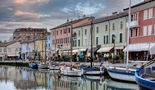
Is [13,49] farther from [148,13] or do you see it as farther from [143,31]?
[148,13]

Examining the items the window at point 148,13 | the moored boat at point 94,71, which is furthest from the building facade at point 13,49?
the window at point 148,13

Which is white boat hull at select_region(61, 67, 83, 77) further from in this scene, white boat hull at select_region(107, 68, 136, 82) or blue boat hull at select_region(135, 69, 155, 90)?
blue boat hull at select_region(135, 69, 155, 90)

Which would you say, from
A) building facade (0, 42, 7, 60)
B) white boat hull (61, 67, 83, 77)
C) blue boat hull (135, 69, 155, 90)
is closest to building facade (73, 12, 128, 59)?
white boat hull (61, 67, 83, 77)

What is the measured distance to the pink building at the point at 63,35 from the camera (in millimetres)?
108875

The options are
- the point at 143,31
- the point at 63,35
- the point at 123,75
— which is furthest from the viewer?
the point at 63,35

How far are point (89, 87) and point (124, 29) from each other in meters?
30.0

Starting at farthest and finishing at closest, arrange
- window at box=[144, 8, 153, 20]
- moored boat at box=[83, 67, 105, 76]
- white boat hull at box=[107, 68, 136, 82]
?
window at box=[144, 8, 153, 20], moored boat at box=[83, 67, 105, 76], white boat hull at box=[107, 68, 136, 82]

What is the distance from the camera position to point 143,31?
68.7m

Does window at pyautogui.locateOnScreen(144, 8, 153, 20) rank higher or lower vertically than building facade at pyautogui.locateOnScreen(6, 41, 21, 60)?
higher

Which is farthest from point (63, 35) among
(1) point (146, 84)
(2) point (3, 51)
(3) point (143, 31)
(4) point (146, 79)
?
(1) point (146, 84)

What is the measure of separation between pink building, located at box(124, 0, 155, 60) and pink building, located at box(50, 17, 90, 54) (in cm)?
3715

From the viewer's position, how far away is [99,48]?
288 ft

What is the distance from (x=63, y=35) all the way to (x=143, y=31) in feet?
159

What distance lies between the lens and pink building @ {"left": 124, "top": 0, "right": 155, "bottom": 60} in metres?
64.9
